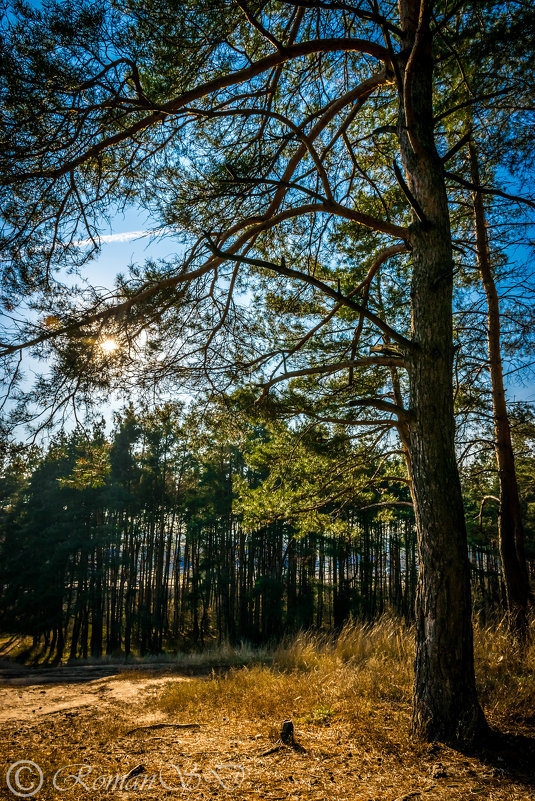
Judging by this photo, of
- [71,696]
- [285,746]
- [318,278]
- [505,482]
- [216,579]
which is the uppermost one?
[318,278]

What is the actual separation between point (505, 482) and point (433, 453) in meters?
4.05

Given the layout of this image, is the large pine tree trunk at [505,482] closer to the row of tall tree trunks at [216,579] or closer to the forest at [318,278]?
the forest at [318,278]

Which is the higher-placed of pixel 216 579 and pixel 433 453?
pixel 433 453

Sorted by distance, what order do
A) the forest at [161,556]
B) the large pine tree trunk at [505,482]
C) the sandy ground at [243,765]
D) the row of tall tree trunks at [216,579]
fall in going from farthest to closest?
the row of tall tree trunks at [216,579]
the forest at [161,556]
the large pine tree trunk at [505,482]
the sandy ground at [243,765]

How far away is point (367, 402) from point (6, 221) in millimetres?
3765

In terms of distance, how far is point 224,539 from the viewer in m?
25.8

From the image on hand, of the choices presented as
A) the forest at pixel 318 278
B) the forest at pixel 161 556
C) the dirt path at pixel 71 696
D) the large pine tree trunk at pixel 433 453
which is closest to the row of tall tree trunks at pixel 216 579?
the forest at pixel 161 556

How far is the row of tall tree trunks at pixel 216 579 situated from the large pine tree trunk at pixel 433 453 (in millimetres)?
20555

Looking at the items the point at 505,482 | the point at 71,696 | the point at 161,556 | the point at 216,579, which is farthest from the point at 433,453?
the point at 216,579

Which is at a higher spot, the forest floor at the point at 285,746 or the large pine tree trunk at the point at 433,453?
the large pine tree trunk at the point at 433,453

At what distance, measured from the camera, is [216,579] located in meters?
25.8

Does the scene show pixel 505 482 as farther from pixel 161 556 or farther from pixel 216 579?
pixel 216 579

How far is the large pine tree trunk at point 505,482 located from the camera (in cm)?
585

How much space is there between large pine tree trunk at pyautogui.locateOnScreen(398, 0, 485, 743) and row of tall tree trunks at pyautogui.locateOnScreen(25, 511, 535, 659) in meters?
20.6
